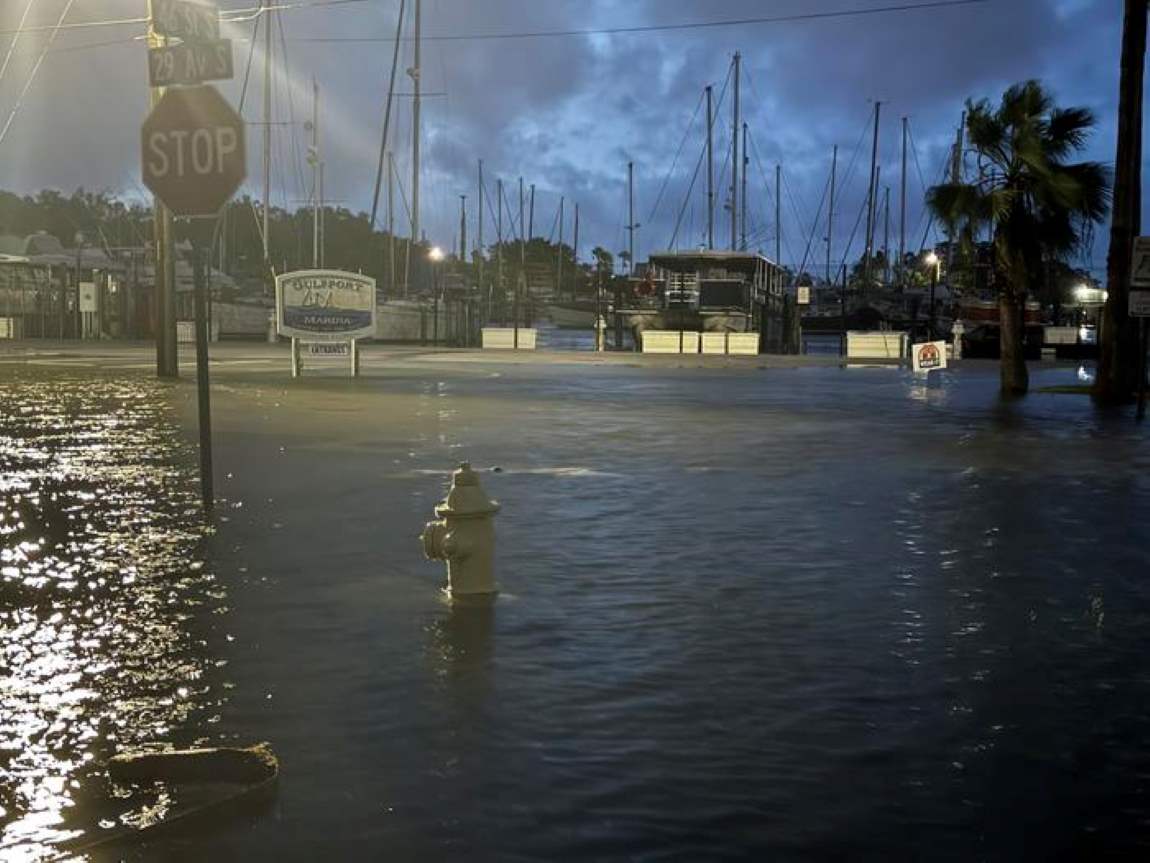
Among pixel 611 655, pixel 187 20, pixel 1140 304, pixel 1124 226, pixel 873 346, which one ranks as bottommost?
pixel 611 655

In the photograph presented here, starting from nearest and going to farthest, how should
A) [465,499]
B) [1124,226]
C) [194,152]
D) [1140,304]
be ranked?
[465,499] → [194,152] → [1140,304] → [1124,226]

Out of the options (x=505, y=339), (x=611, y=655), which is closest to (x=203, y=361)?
(x=611, y=655)

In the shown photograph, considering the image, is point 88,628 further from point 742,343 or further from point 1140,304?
point 742,343

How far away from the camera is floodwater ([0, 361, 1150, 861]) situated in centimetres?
445

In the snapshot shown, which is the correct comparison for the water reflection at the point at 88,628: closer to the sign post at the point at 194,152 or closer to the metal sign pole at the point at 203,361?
the metal sign pole at the point at 203,361

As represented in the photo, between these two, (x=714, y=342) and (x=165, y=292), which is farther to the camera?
(x=714, y=342)

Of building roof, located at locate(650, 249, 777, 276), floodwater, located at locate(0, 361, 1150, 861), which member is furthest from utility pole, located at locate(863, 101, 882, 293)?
floodwater, located at locate(0, 361, 1150, 861)

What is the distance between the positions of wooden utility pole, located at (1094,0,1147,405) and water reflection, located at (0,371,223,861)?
17.0m

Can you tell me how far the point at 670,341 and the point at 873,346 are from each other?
7.07 m

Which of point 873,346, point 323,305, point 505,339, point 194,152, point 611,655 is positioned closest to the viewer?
point 611,655

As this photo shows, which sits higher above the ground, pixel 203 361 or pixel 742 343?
pixel 203 361

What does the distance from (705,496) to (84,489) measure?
519 cm

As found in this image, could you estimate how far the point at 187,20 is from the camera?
10180 mm

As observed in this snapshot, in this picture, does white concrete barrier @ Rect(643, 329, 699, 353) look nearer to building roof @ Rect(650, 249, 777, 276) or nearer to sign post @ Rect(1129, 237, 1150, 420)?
building roof @ Rect(650, 249, 777, 276)
